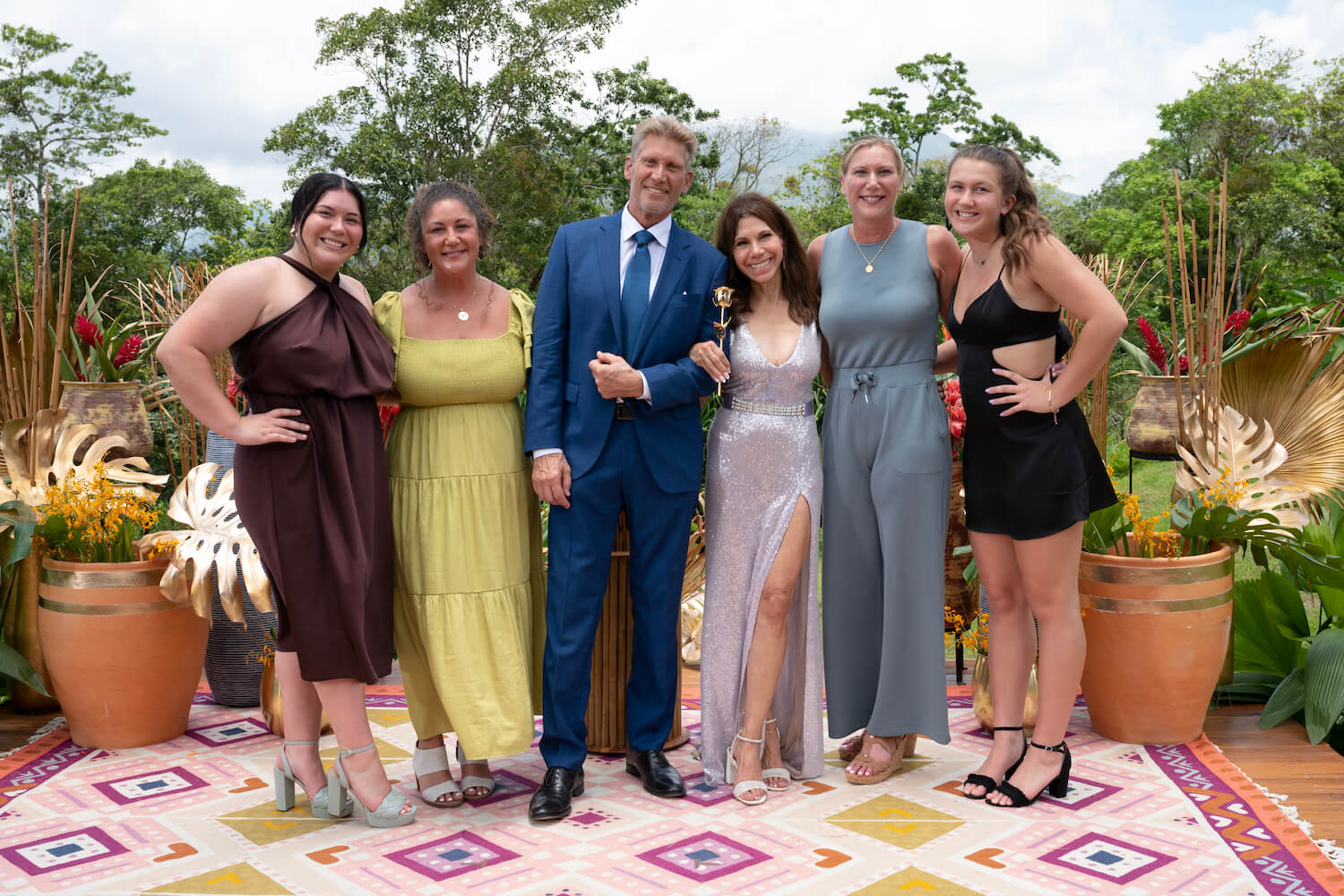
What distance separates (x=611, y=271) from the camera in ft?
10.2

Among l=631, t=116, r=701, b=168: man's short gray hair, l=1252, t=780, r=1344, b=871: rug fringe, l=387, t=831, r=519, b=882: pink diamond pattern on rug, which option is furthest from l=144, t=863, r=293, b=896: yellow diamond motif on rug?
l=1252, t=780, r=1344, b=871: rug fringe

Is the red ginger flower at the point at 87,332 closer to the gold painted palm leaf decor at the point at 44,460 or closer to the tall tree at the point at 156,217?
the gold painted palm leaf decor at the point at 44,460

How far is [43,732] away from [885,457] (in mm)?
3048

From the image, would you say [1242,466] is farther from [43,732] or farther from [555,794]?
[43,732]

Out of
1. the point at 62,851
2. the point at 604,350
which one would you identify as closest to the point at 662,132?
the point at 604,350

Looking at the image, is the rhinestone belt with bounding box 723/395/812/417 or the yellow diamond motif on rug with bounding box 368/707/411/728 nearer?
the rhinestone belt with bounding box 723/395/812/417

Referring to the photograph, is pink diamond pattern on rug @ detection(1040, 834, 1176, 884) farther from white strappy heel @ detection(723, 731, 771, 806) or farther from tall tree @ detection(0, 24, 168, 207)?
tall tree @ detection(0, 24, 168, 207)

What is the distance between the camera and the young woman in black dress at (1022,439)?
9.94 feet

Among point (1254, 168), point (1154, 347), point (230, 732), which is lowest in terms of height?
point (230, 732)

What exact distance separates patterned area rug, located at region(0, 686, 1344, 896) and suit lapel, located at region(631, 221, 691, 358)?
4.41 feet

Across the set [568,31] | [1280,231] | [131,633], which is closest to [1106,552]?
[131,633]

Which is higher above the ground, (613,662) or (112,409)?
(112,409)

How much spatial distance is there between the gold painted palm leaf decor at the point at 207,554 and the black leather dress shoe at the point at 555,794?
1050mm

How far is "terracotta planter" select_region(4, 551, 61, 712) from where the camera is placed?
13.1 ft
